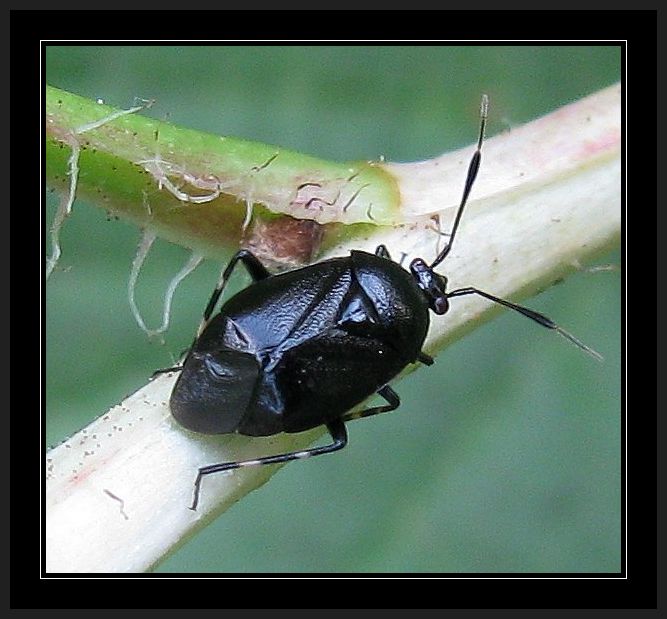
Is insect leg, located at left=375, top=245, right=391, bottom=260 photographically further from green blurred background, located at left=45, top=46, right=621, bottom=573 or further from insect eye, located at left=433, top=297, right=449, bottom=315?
green blurred background, located at left=45, top=46, right=621, bottom=573

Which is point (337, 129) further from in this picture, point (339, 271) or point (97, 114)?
point (97, 114)

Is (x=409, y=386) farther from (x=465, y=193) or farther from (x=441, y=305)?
(x=465, y=193)

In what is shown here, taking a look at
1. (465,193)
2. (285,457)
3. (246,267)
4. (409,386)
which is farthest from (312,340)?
(409,386)

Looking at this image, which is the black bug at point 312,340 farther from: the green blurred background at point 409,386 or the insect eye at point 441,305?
the green blurred background at point 409,386

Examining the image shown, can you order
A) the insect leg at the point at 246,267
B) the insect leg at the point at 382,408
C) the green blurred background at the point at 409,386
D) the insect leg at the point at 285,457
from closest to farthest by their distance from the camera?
1. the insect leg at the point at 285,457
2. the insect leg at the point at 246,267
3. the insect leg at the point at 382,408
4. the green blurred background at the point at 409,386

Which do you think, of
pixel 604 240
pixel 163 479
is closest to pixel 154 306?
pixel 163 479

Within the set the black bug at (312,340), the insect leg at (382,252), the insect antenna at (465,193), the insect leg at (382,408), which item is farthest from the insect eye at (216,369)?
the insect antenna at (465,193)

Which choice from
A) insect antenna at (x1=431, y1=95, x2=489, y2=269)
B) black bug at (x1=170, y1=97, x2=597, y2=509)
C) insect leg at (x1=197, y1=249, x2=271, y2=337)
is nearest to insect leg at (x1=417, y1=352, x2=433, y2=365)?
black bug at (x1=170, y1=97, x2=597, y2=509)
